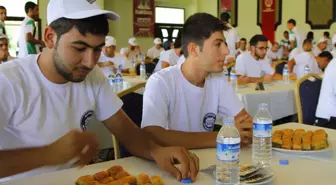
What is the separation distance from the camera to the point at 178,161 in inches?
53.1

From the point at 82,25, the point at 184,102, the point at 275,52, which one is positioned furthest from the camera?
the point at 275,52

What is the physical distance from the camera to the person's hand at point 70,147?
1.14m

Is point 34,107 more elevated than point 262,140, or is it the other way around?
point 34,107

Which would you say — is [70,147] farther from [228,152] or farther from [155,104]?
[155,104]

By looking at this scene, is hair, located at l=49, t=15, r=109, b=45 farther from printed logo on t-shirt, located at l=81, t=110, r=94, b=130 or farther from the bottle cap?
the bottle cap

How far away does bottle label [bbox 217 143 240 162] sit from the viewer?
1.25m

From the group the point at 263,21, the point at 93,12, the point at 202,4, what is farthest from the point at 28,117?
the point at 202,4

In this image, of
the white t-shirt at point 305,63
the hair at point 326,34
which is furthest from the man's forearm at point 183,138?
the hair at point 326,34

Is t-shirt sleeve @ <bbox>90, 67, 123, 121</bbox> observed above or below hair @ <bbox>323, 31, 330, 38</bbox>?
below

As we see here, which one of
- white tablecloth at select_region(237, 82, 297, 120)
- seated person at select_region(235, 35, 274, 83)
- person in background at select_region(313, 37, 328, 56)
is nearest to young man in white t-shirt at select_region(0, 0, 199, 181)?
white tablecloth at select_region(237, 82, 297, 120)

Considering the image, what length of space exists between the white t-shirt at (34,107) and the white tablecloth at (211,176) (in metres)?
0.09

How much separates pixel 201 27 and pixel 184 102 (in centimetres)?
39

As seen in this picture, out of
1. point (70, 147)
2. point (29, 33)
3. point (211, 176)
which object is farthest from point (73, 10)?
point (29, 33)

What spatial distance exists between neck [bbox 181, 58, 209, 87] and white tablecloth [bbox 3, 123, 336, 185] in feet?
1.50
